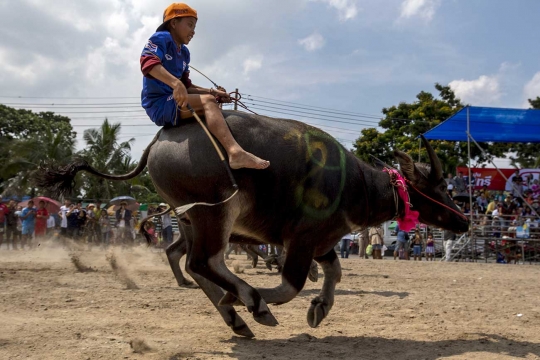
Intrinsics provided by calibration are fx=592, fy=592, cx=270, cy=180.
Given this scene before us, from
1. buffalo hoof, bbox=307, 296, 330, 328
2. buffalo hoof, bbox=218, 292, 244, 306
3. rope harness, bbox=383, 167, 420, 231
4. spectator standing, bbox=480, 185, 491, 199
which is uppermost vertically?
spectator standing, bbox=480, 185, 491, 199

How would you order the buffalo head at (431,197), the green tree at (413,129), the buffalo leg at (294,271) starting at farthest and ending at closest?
the green tree at (413,129) < the buffalo head at (431,197) < the buffalo leg at (294,271)

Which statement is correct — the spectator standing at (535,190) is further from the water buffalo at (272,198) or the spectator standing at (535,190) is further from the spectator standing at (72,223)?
the water buffalo at (272,198)

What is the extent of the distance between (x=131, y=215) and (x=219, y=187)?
15933 mm

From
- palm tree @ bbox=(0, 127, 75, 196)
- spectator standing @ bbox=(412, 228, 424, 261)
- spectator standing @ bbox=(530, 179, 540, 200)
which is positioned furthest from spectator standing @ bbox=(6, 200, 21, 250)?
spectator standing @ bbox=(530, 179, 540, 200)

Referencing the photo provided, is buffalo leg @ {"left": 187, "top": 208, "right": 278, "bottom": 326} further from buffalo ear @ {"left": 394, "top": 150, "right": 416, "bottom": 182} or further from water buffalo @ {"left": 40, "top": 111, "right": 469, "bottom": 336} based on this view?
buffalo ear @ {"left": 394, "top": 150, "right": 416, "bottom": 182}

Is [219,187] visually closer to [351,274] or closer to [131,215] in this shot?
[351,274]

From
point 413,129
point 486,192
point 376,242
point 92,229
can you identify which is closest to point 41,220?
point 92,229

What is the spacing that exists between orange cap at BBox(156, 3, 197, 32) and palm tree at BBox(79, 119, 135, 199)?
27185 millimetres

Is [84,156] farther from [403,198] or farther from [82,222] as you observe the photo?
[403,198]

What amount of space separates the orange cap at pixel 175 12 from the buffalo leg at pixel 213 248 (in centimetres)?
164

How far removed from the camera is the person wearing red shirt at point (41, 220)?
59.8 feet

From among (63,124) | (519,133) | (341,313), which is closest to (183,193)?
(341,313)

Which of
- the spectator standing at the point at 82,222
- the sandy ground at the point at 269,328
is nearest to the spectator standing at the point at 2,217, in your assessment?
the spectator standing at the point at 82,222

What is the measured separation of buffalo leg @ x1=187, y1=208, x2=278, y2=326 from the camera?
4496 mm
